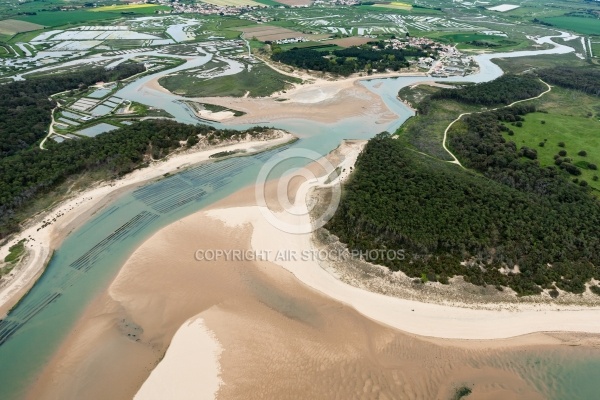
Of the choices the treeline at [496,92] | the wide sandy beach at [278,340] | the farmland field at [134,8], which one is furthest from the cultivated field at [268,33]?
the wide sandy beach at [278,340]

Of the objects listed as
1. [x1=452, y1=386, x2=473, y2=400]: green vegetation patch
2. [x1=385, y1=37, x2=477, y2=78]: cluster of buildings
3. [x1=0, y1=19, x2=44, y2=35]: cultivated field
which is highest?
[x1=0, y1=19, x2=44, y2=35]: cultivated field

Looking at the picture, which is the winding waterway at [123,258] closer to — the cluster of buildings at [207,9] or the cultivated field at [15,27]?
the cultivated field at [15,27]

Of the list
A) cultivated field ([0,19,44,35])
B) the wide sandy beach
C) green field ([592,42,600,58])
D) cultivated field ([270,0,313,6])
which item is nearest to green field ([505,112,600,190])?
the wide sandy beach

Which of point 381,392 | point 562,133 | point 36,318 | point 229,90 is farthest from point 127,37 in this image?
point 381,392

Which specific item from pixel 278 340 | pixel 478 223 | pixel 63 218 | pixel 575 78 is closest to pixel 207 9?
pixel 575 78

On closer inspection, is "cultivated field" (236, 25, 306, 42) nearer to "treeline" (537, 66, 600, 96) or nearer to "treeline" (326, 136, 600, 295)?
"treeline" (537, 66, 600, 96)

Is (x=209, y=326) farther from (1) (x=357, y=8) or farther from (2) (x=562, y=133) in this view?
(1) (x=357, y=8)

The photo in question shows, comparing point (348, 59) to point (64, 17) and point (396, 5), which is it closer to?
point (396, 5)
